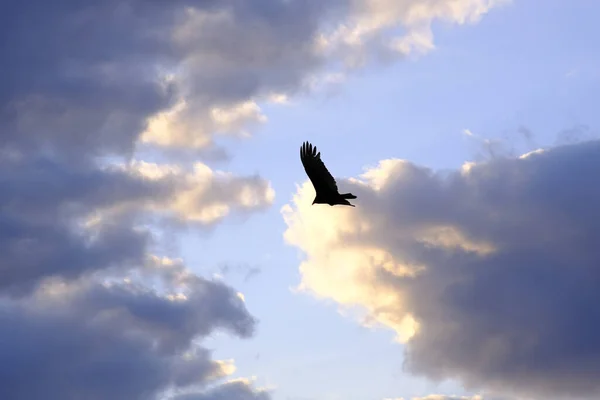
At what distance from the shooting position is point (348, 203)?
10169 cm

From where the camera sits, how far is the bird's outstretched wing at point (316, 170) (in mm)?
99312

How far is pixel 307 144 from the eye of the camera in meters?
99.1

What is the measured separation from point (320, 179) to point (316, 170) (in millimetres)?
851

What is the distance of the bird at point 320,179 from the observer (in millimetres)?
99375

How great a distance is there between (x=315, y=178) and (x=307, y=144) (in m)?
3.19

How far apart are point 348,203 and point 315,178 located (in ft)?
12.4

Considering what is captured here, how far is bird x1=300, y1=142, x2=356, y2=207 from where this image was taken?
99.4 meters

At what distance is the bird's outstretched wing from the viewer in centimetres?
9931

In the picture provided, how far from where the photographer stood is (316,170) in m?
100

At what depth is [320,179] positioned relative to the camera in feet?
329
